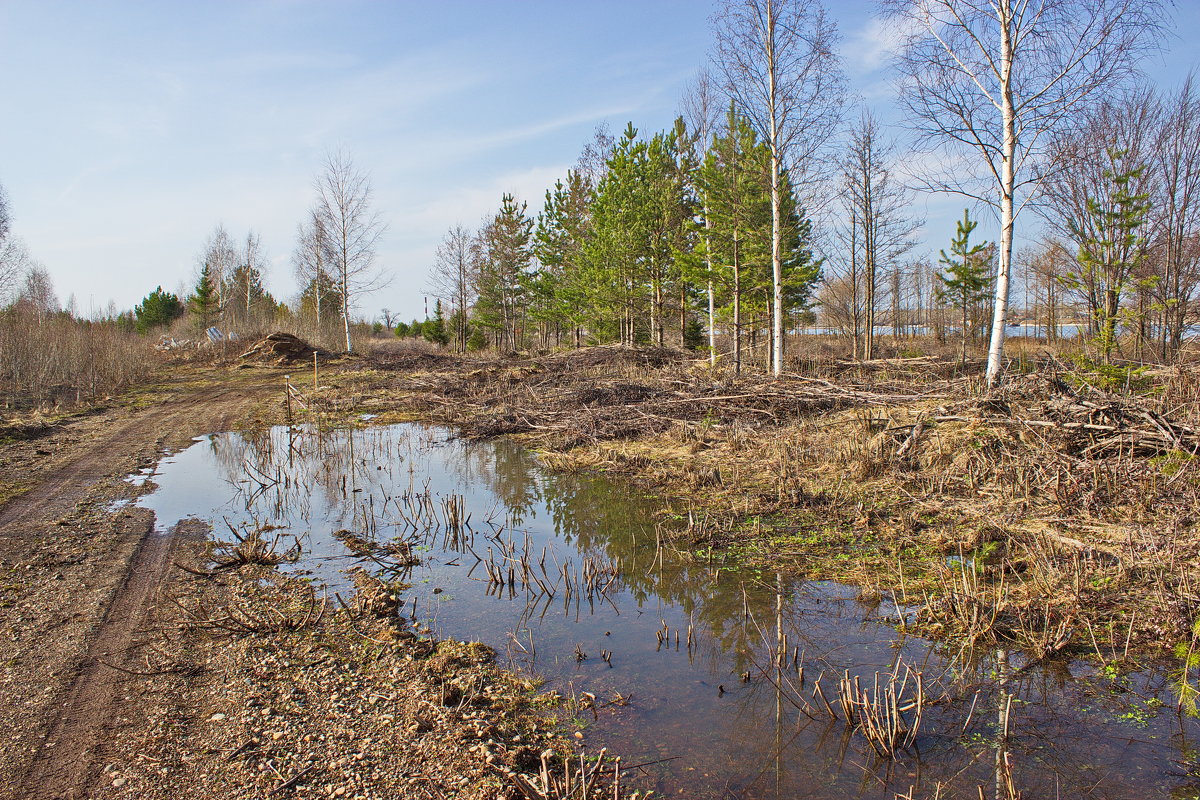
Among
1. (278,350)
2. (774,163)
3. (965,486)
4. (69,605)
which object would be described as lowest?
(69,605)

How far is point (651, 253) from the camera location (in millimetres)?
28438

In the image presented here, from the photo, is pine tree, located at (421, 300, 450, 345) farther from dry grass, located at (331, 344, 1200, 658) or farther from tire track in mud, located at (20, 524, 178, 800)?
tire track in mud, located at (20, 524, 178, 800)

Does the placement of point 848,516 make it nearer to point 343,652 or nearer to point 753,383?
point 343,652

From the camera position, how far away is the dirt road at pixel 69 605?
3.32 metres

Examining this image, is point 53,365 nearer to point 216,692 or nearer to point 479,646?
point 216,692

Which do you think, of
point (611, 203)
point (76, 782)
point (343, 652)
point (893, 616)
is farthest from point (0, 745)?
point (611, 203)

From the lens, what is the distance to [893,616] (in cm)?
503

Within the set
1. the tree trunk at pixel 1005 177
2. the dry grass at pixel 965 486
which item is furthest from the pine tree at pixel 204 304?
the tree trunk at pixel 1005 177

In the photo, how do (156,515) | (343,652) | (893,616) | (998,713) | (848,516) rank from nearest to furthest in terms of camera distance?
(998,713) → (343,652) → (893,616) → (848,516) → (156,515)

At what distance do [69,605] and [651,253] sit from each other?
2560 centimetres

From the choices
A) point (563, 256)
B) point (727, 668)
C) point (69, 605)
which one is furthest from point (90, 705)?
point (563, 256)

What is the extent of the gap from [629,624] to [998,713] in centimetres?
250

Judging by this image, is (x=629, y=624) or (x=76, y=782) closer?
Answer: (x=76, y=782)

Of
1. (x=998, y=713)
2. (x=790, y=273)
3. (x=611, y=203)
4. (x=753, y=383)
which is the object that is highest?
(x=611, y=203)
